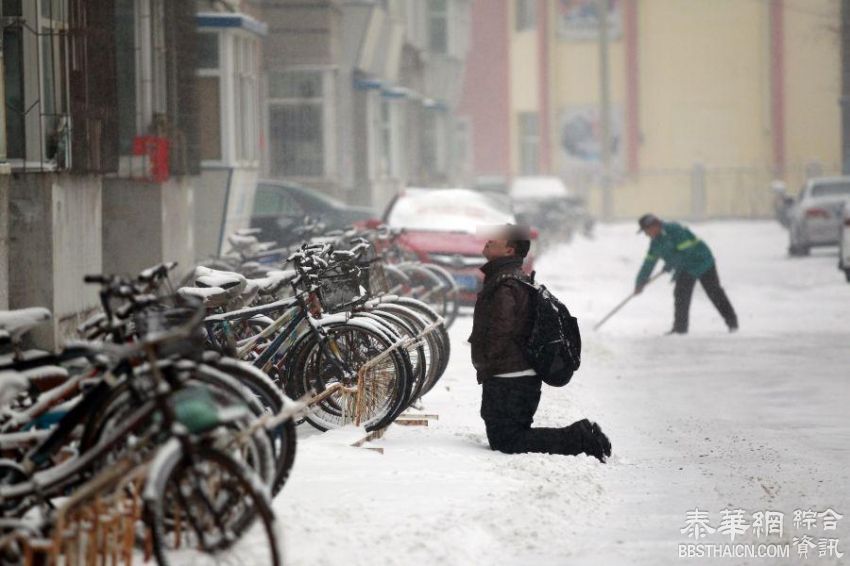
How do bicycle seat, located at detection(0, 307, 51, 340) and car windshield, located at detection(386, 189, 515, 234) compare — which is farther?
car windshield, located at detection(386, 189, 515, 234)

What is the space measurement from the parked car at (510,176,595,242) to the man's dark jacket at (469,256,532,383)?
1059 inches

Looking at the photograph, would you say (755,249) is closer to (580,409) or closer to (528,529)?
(580,409)

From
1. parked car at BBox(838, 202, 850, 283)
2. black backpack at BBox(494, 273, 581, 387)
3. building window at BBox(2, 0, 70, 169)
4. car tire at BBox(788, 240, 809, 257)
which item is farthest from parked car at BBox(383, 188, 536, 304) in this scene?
car tire at BBox(788, 240, 809, 257)

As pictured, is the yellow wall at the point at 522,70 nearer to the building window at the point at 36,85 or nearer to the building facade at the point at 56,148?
the building facade at the point at 56,148

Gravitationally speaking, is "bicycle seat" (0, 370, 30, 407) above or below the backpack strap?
below

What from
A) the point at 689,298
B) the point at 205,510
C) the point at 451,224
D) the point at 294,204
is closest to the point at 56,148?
the point at 205,510

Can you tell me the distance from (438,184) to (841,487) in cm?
3848

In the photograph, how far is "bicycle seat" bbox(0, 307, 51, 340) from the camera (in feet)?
26.2

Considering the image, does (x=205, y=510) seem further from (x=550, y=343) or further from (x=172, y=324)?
(x=550, y=343)

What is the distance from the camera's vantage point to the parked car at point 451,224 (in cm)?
2080

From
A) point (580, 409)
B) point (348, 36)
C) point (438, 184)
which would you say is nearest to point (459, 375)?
point (580, 409)

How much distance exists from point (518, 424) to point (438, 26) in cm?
3859

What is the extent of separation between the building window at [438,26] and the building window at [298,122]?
16287 mm

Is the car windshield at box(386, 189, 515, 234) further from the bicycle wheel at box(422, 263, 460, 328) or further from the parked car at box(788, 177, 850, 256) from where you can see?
the parked car at box(788, 177, 850, 256)
